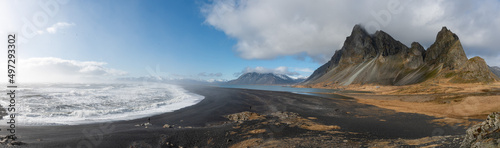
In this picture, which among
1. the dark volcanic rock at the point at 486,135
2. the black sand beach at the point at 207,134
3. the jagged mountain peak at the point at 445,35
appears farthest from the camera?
Result: the jagged mountain peak at the point at 445,35

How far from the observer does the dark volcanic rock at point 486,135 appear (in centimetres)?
629

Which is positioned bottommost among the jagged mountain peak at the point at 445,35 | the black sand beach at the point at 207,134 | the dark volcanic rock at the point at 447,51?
the black sand beach at the point at 207,134

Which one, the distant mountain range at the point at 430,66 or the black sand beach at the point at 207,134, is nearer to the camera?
the black sand beach at the point at 207,134

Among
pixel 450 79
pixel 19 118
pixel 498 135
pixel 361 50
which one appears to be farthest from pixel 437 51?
pixel 19 118

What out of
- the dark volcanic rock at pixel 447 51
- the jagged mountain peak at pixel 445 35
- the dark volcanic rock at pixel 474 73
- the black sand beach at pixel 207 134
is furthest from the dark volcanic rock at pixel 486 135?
the jagged mountain peak at pixel 445 35

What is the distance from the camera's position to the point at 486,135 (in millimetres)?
7031

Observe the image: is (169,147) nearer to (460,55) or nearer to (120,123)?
(120,123)

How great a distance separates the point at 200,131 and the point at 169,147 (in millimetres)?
3572

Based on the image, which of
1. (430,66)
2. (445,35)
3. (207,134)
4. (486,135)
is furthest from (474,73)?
(207,134)

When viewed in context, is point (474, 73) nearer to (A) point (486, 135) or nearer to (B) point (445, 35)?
(B) point (445, 35)

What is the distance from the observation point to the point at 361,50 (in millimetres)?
197750

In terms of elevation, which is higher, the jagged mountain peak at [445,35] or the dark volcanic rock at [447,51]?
the jagged mountain peak at [445,35]

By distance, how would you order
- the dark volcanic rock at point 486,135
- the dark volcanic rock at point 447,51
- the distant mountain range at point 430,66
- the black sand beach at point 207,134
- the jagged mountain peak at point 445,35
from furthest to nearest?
the jagged mountain peak at point 445,35 < the dark volcanic rock at point 447,51 < the distant mountain range at point 430,66 < the black sand beach at point 207,134 < the dark volcanic rock at point 486,135

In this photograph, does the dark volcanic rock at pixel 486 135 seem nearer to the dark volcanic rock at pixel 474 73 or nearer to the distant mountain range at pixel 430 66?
the dark volcanic rock at pixel 474 73
